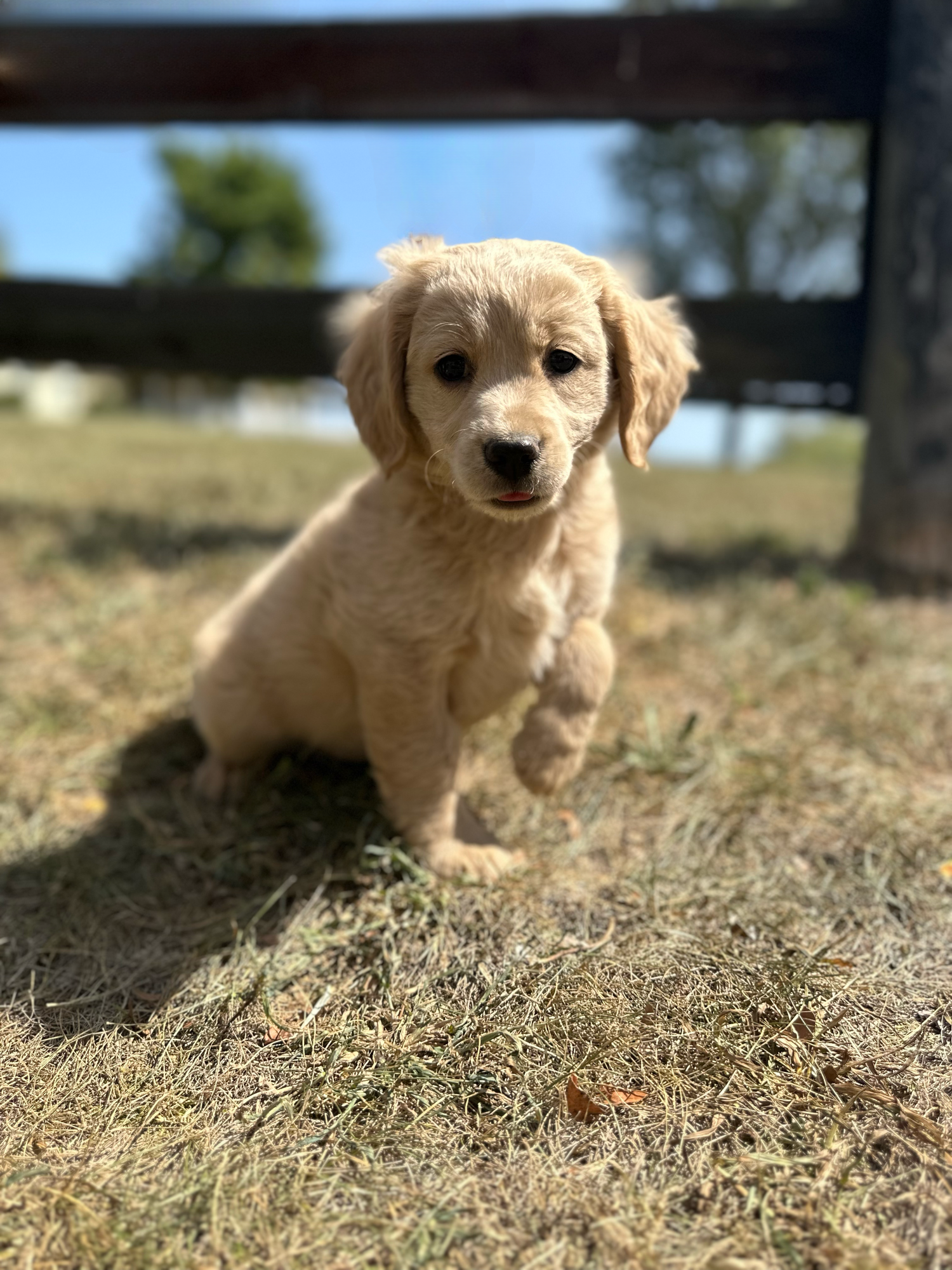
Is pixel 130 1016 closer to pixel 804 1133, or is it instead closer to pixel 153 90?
pixel 804 1133

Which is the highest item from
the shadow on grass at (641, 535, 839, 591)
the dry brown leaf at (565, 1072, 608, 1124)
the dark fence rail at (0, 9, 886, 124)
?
the dark fence rail at (0, 9, 886, 124)

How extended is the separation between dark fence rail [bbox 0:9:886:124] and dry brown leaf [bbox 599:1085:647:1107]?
15.2ft

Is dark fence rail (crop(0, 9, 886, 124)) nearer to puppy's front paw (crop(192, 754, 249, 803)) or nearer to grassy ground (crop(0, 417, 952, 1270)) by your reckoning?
grassy ground (crop(0, 417, 952, 1270))

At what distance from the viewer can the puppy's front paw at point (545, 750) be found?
2.33 m

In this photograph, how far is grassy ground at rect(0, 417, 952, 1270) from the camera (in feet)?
4.80

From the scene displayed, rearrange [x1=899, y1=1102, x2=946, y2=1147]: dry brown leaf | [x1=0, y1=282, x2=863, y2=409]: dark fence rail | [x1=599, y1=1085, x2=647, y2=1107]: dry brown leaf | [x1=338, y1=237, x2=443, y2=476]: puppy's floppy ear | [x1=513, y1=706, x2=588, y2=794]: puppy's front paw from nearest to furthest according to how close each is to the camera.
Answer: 1. [x1=899, y1=1102, x2=946, y2=1147]: dry brown leaf
2. [x1=599, y1=1085, x2=647, y2=1107]: dry brown leaf
3. [x1=338, y1=237, x2=443, y2=476]: puppy's floppy ear
4. [x1=513, y1=706, x2=588, y2=794]: puppy's front paw
5. [x1=0, y1=282, x2=863, y2=409]: dark fence rail

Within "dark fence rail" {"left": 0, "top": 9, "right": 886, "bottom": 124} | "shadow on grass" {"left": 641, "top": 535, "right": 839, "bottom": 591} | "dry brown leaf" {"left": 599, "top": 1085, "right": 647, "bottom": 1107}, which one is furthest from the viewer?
"shadow on grass" {"left": 641, "top": 535, "right": 839, "bottom": 591}

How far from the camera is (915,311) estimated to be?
14.1ft

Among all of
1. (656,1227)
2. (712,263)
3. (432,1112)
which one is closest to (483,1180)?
(432,1112)

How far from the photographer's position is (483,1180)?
1.53 metres

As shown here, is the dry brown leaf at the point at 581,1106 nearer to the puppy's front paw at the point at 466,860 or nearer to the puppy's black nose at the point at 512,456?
the puppy's front paw at the point at 466,860

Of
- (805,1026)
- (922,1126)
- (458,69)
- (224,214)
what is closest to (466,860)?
(805,1026)

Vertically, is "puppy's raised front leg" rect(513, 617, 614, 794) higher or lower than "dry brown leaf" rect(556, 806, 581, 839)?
higher

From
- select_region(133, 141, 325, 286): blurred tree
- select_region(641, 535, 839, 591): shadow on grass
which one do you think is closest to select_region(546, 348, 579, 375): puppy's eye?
select_region(641, 535, 839, 591): shadow on grass
